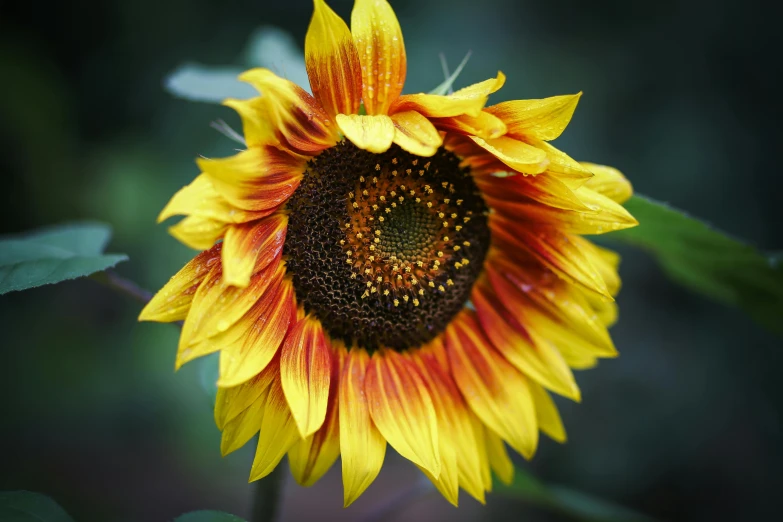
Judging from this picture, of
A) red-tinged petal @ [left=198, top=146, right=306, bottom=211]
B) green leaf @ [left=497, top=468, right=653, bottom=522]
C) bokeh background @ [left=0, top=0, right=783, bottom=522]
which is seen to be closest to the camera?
red-tinged petal @ [left=198, top=146, right=306, bottom=211]

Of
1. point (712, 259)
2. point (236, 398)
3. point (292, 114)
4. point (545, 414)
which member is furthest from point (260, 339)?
point (712, 259)

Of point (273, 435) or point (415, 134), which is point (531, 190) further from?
point (273, 435)

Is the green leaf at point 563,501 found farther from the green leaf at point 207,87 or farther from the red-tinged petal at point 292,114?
the green leaf at point 207,87

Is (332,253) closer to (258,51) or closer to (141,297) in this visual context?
(141,297)

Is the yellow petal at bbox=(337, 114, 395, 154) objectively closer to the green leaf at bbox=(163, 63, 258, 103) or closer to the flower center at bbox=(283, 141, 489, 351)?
the flower center at bbox=(283, 141, 489, 351)

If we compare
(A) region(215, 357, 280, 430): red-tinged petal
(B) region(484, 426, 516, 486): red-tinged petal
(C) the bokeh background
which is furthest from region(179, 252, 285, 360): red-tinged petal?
(C) the bokeh background

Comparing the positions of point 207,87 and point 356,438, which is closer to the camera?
point 356,438
